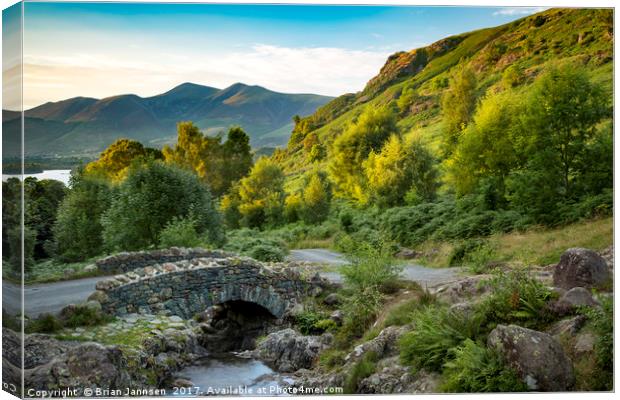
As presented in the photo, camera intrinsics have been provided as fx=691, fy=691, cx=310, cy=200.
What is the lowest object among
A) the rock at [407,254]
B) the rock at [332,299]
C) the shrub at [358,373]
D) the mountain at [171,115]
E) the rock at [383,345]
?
the shrub at [358,373]

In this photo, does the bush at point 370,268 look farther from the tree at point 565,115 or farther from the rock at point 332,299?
the tree at point 565,115

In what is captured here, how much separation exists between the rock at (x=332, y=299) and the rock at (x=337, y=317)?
0.23 meters

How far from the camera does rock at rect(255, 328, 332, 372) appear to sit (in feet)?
39.2

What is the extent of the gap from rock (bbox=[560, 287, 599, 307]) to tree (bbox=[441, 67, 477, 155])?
3451mm

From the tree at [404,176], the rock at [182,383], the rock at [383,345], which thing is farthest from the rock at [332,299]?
the rock at [182,383]

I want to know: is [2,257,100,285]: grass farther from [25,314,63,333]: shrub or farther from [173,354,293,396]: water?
[173,354,293,396]: water

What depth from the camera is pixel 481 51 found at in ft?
39.0

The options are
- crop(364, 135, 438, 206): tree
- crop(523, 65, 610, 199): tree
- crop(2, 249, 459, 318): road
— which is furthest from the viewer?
crop(364, 135, 438, 206): tree

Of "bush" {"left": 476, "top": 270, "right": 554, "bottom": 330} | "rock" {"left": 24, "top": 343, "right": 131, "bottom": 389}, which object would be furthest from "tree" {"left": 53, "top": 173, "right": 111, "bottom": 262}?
"bush" {"left": 476, "top": 270, "right": 554, "bottom": 330}

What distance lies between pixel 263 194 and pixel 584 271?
19.6ft

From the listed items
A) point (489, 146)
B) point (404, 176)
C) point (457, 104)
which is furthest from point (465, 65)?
point (404, 176)

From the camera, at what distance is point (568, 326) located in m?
10.1

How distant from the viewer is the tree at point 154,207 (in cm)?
1408

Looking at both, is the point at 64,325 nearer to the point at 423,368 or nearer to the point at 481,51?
the point at 423,368
